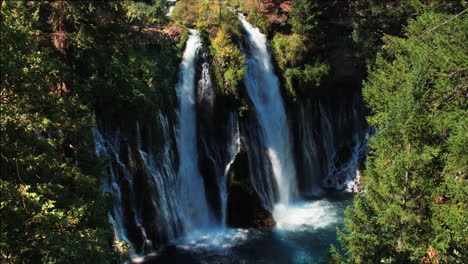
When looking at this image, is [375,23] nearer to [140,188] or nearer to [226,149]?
[226,149]

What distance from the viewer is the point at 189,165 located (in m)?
17.8

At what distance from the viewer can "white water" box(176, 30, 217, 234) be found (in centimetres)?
1733

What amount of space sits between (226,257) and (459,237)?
9446 mm

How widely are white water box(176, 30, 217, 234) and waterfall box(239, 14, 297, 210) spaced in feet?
12.6

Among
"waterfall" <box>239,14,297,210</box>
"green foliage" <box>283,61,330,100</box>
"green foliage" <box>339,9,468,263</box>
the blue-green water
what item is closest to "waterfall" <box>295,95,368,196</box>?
"green foliage" <box>283,61,330,100</box>

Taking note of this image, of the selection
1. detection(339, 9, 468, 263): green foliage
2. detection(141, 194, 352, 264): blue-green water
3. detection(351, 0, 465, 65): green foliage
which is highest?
detection(351, 0, 465, 65): green foliage

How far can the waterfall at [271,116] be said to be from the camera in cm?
2061

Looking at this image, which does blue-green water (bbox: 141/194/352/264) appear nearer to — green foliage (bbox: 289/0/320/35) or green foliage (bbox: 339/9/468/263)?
green foliage (bbox: 339/9/468/263)

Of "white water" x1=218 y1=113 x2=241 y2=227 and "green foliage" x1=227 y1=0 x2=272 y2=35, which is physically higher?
"green foliage" x1=227 y1=0 x2=272 y2=35

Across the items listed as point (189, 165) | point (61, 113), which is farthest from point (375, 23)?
point (61, 113)

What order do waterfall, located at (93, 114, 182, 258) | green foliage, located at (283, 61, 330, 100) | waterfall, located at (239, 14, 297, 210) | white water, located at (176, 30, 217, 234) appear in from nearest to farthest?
waterfall, located at (93, 114, 182, 258)
white water, located at (176, 30, 217, 234)
waterfall, located at (239, 14, 297, 210)
green foliage, located at (283, 61, 330, 100)

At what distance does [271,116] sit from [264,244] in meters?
8.21

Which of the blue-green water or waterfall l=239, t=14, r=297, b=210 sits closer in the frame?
the blue-green water

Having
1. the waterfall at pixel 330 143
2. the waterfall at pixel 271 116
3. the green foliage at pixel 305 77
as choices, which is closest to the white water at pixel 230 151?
the waterfall at pixel 271 116
